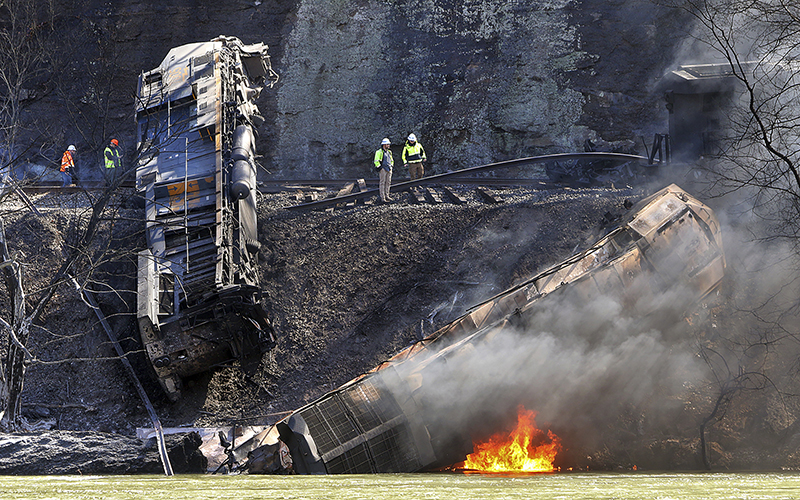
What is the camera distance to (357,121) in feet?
74.4

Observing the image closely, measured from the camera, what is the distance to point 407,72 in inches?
910

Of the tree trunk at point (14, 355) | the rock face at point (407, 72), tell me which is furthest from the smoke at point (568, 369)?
the rock face at point (407, 72)

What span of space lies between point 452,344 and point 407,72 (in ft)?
52.4

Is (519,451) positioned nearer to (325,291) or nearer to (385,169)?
(325,291)

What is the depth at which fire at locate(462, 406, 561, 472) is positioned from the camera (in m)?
8.75

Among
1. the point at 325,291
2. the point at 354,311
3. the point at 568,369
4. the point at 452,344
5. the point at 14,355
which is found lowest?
the point at 568,369

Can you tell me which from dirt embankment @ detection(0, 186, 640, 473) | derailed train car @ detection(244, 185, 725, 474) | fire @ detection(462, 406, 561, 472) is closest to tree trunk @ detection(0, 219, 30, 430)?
dirt embankment @ detection(0, 186, 640, 473)

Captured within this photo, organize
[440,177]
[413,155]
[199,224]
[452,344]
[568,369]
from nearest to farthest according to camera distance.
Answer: [452,344], [568,369], [199,224], [413,155], [440,177]

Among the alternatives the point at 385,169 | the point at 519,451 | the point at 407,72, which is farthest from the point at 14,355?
the point at 407,72

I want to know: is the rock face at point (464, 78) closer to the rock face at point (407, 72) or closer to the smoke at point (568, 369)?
the rock face at point (407, 72)

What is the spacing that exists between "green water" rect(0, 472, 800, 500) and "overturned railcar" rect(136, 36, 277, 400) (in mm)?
4452

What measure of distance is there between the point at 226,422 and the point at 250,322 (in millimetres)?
1954

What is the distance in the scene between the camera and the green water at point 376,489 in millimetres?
3807

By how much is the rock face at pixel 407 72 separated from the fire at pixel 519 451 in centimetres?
1350
